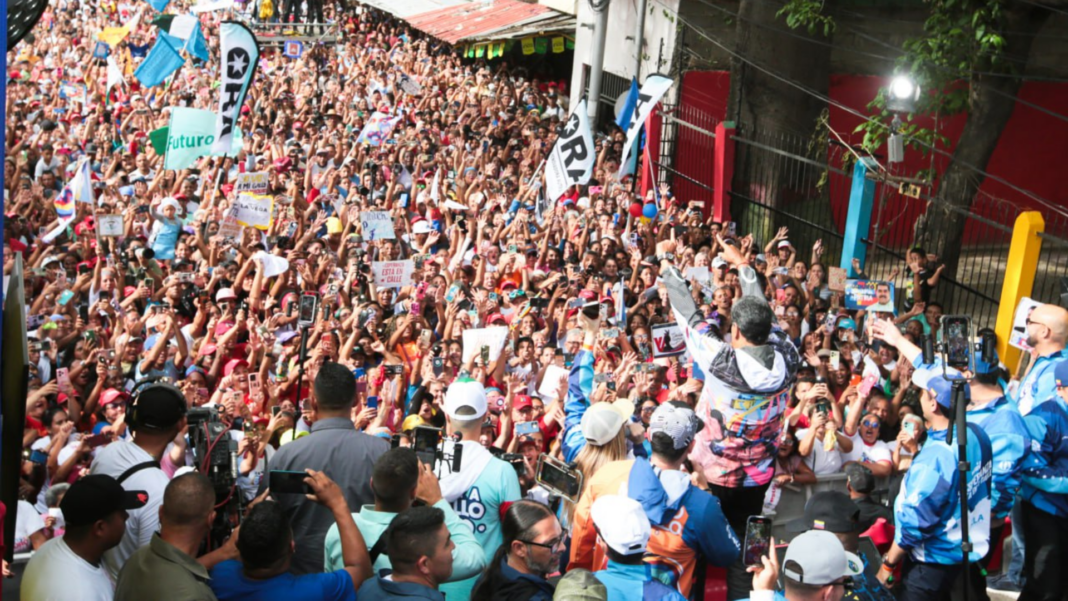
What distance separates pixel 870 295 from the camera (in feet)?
30.7

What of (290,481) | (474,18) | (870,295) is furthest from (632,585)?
(474,18)

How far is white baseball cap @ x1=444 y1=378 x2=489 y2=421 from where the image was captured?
196 inches

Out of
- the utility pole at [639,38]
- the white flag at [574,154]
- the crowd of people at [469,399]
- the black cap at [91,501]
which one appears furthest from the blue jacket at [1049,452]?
the utility pole at [639,38]

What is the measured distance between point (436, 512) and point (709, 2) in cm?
1545

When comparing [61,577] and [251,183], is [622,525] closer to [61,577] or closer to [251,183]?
[61,577]

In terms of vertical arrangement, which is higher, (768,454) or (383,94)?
(383,94)

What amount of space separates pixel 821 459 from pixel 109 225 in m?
7.49

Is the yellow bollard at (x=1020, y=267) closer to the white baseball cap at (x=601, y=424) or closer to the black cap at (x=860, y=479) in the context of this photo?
the black cap at (x=860, y=479)

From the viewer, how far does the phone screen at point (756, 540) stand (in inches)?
160

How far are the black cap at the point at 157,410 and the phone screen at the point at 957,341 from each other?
3.35m

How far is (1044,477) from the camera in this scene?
5.55 meters

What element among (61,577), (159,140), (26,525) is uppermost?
(159,140)

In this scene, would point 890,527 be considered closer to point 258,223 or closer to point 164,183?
point 258,223

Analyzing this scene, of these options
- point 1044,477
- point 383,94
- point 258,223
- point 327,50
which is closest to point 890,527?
point 1044,477
